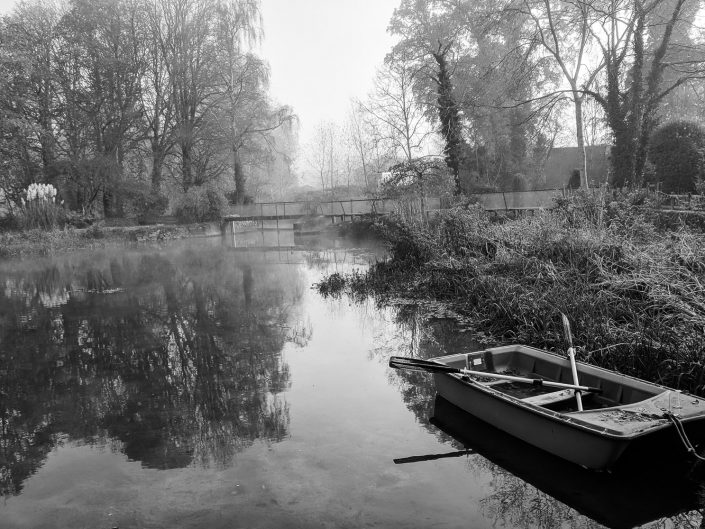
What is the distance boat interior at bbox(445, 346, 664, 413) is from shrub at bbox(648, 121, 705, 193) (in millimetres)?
14163

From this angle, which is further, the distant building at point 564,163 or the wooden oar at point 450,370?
the distant building at point 564,163

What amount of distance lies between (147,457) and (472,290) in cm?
662

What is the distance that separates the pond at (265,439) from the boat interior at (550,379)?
1.77 ft

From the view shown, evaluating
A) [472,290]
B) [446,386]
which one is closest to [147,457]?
[446,386]

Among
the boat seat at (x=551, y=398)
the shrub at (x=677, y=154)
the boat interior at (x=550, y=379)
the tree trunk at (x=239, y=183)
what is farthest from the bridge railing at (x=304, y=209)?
the boat seat at (x=551, y=398)

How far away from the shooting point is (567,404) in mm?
5555

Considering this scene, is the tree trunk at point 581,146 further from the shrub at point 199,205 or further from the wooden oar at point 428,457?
the shrub at point 199,205

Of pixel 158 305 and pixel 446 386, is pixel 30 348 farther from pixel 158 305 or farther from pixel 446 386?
pixel 446 386

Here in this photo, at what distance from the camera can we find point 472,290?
10.3 meters

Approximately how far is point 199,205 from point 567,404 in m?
27.4

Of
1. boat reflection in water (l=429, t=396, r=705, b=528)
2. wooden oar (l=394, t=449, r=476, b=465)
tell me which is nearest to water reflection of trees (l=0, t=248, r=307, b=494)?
wooden oar (l=394, t=449, r=476, b=465)

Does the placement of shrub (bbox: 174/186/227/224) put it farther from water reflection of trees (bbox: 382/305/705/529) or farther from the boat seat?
the boat seat

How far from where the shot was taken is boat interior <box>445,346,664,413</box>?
5223mm

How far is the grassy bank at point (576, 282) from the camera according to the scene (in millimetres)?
6172
